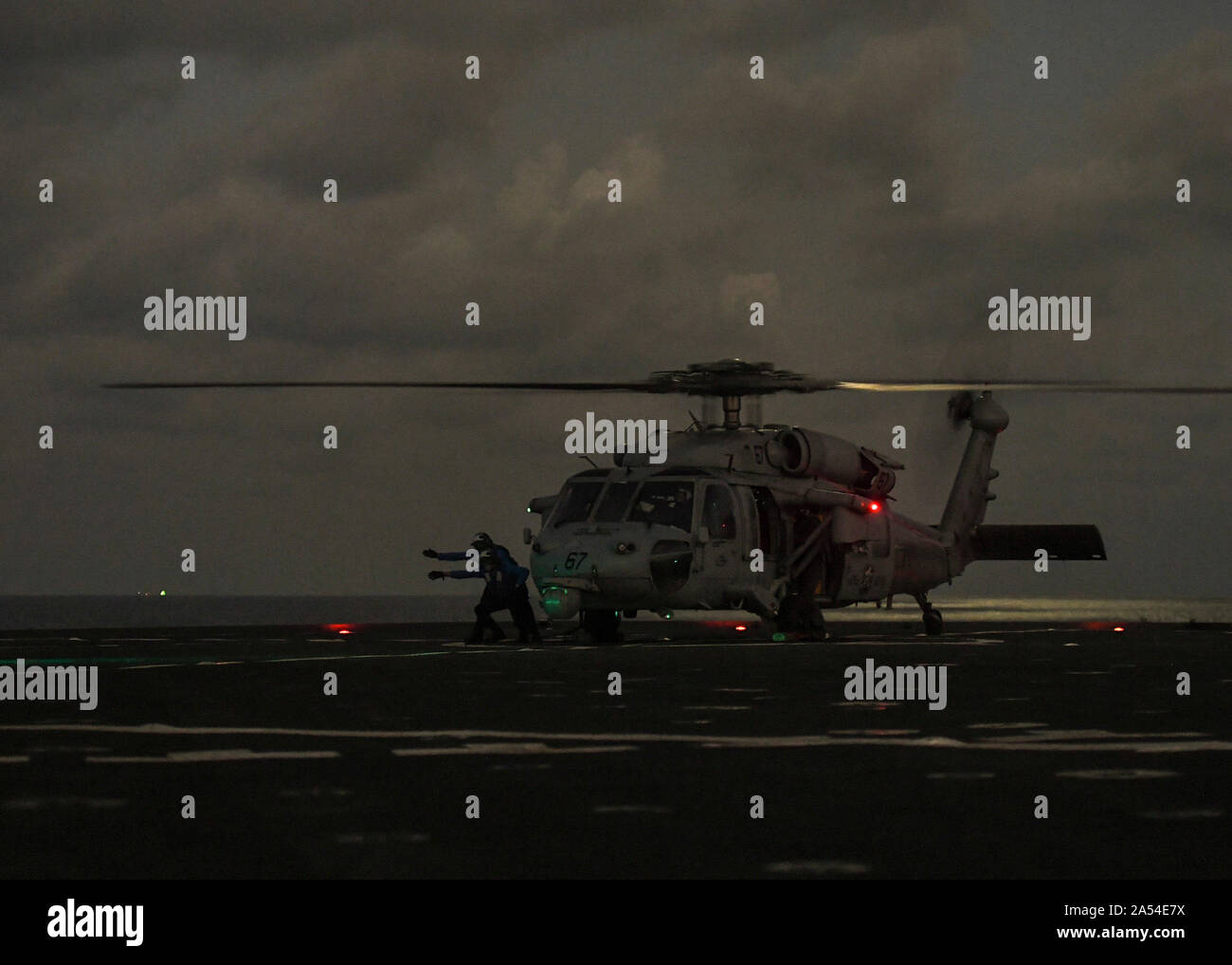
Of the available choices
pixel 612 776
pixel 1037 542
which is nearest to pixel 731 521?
pixel 1037 542

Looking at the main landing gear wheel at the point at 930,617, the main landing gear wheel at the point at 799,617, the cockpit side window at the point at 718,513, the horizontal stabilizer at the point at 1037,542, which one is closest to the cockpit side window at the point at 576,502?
the cockpit side window at the point at 718,513

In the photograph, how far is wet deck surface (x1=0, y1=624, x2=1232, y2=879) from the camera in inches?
402

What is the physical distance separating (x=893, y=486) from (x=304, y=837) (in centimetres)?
3094

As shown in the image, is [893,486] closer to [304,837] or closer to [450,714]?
[450,714]

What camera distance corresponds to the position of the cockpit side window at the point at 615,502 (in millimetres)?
35094

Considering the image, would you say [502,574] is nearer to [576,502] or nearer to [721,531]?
[576,502]

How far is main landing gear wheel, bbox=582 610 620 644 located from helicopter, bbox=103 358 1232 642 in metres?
0.04

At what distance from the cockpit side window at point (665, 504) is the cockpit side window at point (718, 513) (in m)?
0.35

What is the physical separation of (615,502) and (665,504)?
3.08 ft

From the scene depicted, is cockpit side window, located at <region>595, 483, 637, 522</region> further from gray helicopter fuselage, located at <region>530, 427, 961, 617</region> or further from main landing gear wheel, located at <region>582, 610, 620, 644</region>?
main landing gear wheel, located at <region>582, 610, 620, 644</region>

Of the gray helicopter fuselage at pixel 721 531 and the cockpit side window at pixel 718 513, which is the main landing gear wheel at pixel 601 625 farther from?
the cockpit side window at pixel 718 513

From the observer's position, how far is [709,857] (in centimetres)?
1023

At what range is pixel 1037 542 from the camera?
4919 cm
